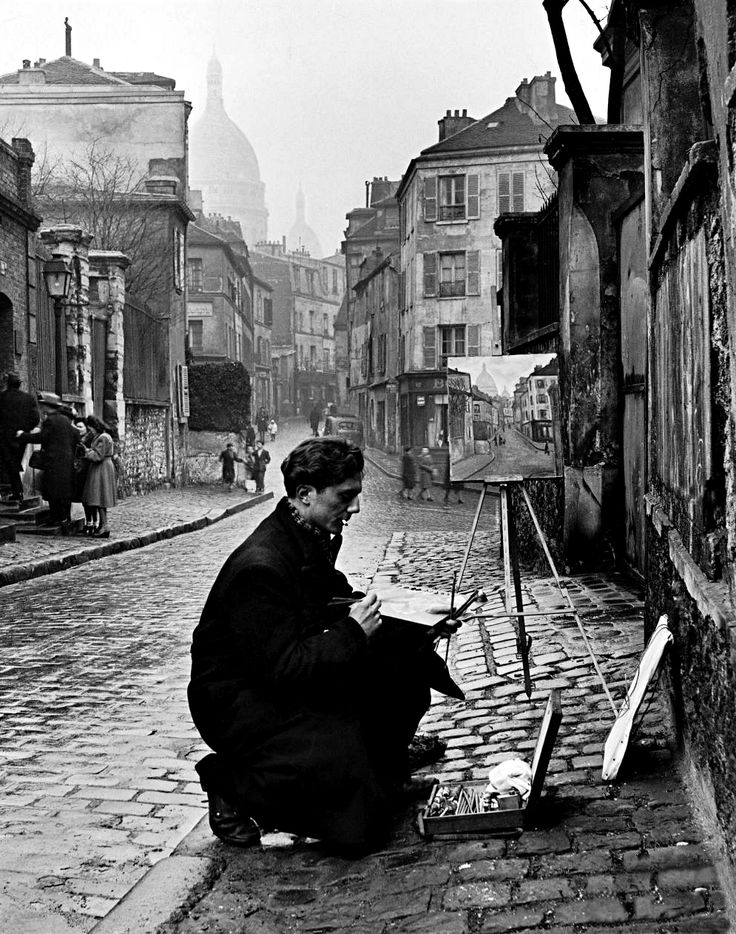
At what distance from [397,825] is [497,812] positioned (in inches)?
17.5

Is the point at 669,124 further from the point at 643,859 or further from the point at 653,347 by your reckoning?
the point at 643,859

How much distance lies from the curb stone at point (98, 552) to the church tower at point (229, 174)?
510 ft

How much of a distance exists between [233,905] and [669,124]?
4.86 m

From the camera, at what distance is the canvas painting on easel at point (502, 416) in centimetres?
844

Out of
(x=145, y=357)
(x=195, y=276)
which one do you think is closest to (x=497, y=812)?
(x=145, y=357)

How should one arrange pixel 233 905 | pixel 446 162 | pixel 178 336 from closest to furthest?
pixel 233 905 → pixel 178 336 → pixel 446 162

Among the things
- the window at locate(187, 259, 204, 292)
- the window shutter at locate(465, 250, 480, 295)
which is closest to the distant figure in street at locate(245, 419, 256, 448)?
the window shutter at locate(465, 250, 480, 295)

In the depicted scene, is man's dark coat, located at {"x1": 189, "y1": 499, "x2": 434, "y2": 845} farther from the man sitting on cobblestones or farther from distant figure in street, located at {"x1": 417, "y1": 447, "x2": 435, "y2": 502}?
distant figure in street, located at {"x1": 417, "y1": 447, "x2": 435, "y2": 502}

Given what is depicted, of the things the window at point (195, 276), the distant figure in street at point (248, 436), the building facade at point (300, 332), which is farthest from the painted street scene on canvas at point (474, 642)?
the building facade at point (300, 332)

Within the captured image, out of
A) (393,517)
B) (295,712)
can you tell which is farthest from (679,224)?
(393,517)

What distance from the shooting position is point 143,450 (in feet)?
92.4

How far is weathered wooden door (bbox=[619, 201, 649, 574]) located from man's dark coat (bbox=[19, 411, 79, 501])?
29.3 feet

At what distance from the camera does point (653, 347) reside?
6.63m

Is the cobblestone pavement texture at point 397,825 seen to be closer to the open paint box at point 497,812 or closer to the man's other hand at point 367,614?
the open paint box at point 497,812
